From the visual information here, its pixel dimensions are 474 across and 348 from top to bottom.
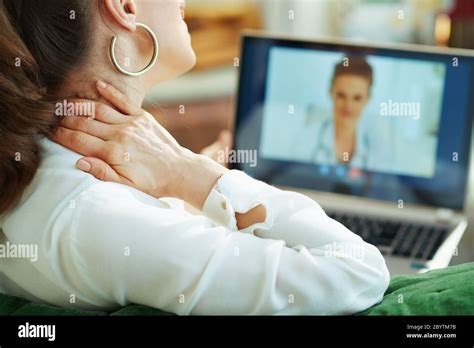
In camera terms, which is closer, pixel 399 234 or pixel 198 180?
pixel 198 180

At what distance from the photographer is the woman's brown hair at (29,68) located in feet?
2.60

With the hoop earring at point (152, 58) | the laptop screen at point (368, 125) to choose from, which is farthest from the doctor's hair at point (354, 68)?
the hoop earring at point (152, 58)

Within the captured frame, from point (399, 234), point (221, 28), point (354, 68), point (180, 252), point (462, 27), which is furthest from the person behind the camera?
point (462, 27)

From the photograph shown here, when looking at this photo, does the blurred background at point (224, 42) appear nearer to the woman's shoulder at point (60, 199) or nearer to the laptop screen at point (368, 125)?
A: the laptop screen at point (368, 125)

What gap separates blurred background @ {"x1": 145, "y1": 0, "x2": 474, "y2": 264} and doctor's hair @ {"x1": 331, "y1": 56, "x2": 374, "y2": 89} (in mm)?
77

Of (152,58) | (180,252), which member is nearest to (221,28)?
(152,58)

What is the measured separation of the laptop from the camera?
1075 mm

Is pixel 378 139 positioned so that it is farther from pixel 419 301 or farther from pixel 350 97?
pixel 419 301

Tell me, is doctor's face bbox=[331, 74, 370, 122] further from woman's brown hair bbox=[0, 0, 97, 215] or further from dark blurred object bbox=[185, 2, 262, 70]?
woman's brown hair bbox=[0, 0, 97, 215]

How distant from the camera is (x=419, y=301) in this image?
81 cm

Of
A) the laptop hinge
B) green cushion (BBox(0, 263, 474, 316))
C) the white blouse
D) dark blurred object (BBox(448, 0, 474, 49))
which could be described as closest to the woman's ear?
the white blouse

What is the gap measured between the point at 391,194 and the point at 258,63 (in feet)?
0.97

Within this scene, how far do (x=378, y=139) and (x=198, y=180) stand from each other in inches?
14.2

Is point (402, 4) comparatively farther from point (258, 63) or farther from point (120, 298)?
point (120, 298)
